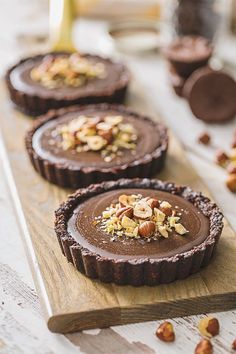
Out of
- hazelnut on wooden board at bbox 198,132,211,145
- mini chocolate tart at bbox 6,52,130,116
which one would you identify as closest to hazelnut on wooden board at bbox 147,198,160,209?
hazelnut on wooden board at bbox 198,132,211,145

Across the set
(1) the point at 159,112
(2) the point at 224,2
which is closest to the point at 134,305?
(1) the point at 159,112

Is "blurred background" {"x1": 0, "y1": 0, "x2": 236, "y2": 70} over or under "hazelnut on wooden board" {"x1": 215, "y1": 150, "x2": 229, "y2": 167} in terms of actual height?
over

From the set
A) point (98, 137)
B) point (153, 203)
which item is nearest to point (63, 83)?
point (98, 137)

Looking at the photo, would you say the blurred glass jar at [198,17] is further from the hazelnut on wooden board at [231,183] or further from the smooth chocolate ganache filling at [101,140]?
the hazelnut on wooden board at [231,183]

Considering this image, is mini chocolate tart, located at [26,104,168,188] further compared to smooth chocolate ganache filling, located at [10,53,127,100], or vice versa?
smooth chocolate ganache filling, located at [10,53,127,100]

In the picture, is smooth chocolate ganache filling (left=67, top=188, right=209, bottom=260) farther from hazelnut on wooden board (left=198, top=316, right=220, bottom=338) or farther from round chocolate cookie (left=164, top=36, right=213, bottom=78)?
round chocolate cookie (left=164, top=36, right=213, bottom=78)

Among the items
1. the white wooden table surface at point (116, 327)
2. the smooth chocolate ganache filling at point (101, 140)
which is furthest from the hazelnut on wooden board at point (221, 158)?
the smooth chocolate ganache filling at point (101, 140)
